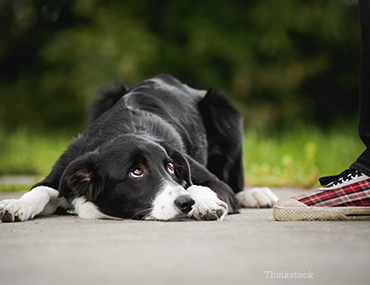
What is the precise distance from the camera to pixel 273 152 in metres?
7.00

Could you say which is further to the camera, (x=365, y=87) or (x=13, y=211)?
(x=13, y=211)

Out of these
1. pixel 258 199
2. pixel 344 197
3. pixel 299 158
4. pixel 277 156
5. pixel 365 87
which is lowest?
pixel 277 156

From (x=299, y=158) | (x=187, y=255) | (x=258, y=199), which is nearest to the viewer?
(x=187, y=255)

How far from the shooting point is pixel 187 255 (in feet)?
4.96

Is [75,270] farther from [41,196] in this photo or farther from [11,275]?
[41,196]

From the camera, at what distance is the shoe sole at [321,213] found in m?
A: 2.37

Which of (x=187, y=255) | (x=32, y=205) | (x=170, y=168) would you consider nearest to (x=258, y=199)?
(x=170, y=168)

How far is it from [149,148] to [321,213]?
1151mm

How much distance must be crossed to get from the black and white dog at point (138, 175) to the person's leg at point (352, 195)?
468 millimetres

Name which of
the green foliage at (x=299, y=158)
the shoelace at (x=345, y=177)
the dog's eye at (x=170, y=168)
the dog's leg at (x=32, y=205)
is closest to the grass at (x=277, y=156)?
the green foliage at (x=299, y=158)

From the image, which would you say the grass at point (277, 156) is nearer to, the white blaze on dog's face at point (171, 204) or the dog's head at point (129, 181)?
the dog's head at point (129, 181)

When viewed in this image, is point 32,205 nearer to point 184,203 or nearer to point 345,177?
point 184,203

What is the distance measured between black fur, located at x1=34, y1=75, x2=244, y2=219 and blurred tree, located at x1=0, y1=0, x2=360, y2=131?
22.4ft

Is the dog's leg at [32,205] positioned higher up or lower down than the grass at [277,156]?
higher up
